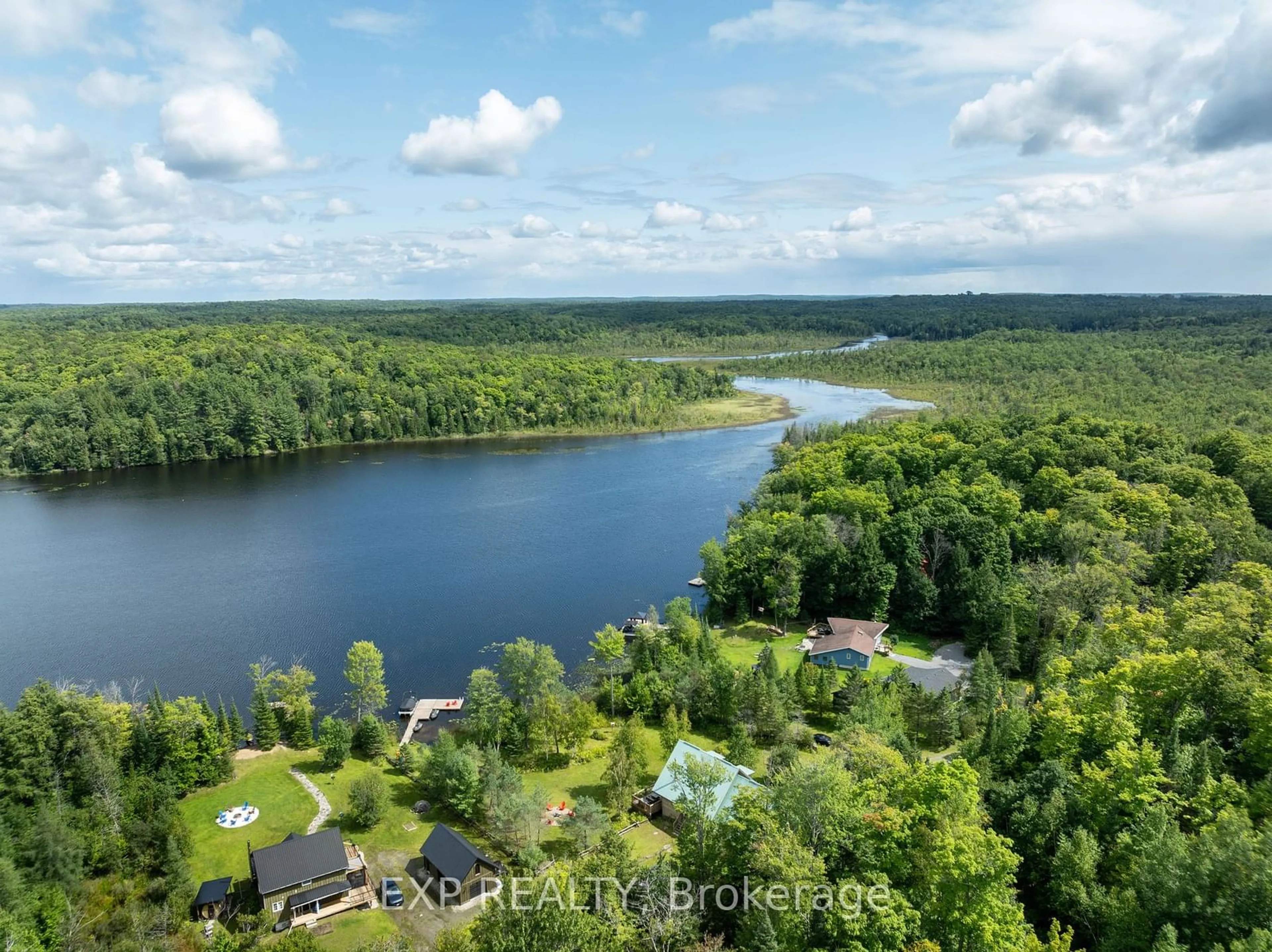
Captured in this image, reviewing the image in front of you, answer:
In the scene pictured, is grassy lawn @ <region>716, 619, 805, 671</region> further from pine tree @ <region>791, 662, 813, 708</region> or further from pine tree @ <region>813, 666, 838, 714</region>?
pine tree @ <region>813, 666, 838, 714</region>

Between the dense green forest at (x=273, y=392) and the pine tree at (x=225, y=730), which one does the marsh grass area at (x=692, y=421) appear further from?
the pine tree at (x=225, y=730)

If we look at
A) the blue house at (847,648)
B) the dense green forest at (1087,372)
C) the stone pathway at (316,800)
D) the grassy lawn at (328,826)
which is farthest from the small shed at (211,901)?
the dense green forest at (1087,372)

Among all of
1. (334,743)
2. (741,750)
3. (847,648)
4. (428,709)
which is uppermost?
(741,750)

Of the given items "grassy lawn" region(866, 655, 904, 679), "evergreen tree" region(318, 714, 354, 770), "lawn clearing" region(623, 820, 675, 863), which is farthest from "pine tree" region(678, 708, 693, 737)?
"evergreen tree" region(318, 714, 354, 770)

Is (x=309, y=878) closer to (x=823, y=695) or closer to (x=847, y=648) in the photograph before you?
(x=823, y=695)

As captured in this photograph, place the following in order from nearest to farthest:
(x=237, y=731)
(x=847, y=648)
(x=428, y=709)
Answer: (x=237, y=731) < (x=428, y=709) < (x=847, y=648)

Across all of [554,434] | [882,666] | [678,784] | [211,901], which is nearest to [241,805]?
[211,901]

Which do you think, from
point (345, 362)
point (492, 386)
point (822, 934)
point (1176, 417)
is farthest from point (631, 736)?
point (345, 362)
